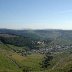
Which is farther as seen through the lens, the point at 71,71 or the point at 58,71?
the point at 58,71

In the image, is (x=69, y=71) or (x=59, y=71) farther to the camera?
(x=59, y=71)

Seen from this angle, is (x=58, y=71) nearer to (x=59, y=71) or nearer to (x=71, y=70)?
(x=59, y=71)

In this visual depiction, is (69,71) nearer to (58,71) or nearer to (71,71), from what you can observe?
(71,71)

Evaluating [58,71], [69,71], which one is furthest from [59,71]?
[69,71]

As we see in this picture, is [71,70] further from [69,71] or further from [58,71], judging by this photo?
[58,71]

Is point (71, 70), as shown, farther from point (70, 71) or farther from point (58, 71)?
point (58, 71)

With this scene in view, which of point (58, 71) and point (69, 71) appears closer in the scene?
point (69, 71)
